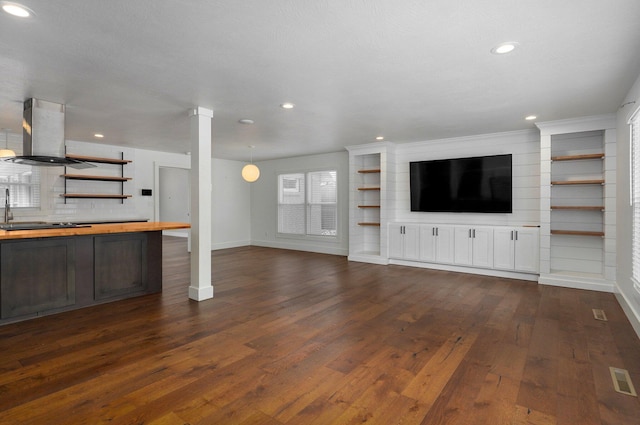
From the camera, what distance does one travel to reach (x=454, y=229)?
596 centimetres

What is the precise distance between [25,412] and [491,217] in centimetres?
633

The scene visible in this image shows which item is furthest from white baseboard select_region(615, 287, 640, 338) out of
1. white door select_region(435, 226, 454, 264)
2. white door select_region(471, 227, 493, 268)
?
white door select_region(435, 226, 454, 264)

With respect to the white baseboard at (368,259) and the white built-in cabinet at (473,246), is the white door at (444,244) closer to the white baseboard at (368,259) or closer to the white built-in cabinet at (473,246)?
the white built-in cabinet at (473,246)

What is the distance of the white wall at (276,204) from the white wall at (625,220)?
4761 millimetres

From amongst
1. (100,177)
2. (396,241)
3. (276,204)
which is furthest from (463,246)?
(100,177)

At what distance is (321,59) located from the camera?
2.83 meters

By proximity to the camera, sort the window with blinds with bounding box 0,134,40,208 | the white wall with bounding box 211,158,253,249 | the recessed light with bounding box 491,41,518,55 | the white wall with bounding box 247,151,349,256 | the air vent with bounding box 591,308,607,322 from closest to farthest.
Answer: the recessed light with bounding box 491,41,518,55, the air vent with bounding box 591,308,607,322, the window with blinds with bounding box 0,134,40,208, the white wall with bounding box 247,151,349,256, the white wall with bounding box 211,158,253,249

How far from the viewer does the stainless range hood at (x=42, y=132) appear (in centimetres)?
388

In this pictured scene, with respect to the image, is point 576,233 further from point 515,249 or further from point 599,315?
point 599,315

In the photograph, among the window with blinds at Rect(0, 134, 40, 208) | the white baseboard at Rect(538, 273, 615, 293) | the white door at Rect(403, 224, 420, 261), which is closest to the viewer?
the white baseboard at Rect(538, 273, 615, 293)

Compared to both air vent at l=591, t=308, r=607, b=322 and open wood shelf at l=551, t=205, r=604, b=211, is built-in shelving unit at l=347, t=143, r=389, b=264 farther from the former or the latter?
air vent at l=591, t=308, r=607, b=322

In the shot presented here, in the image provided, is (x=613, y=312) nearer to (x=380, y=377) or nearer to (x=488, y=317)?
(x=488, y=317)

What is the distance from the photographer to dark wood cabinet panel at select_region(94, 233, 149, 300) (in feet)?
13.4

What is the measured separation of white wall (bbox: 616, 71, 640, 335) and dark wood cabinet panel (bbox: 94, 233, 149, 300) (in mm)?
5520
